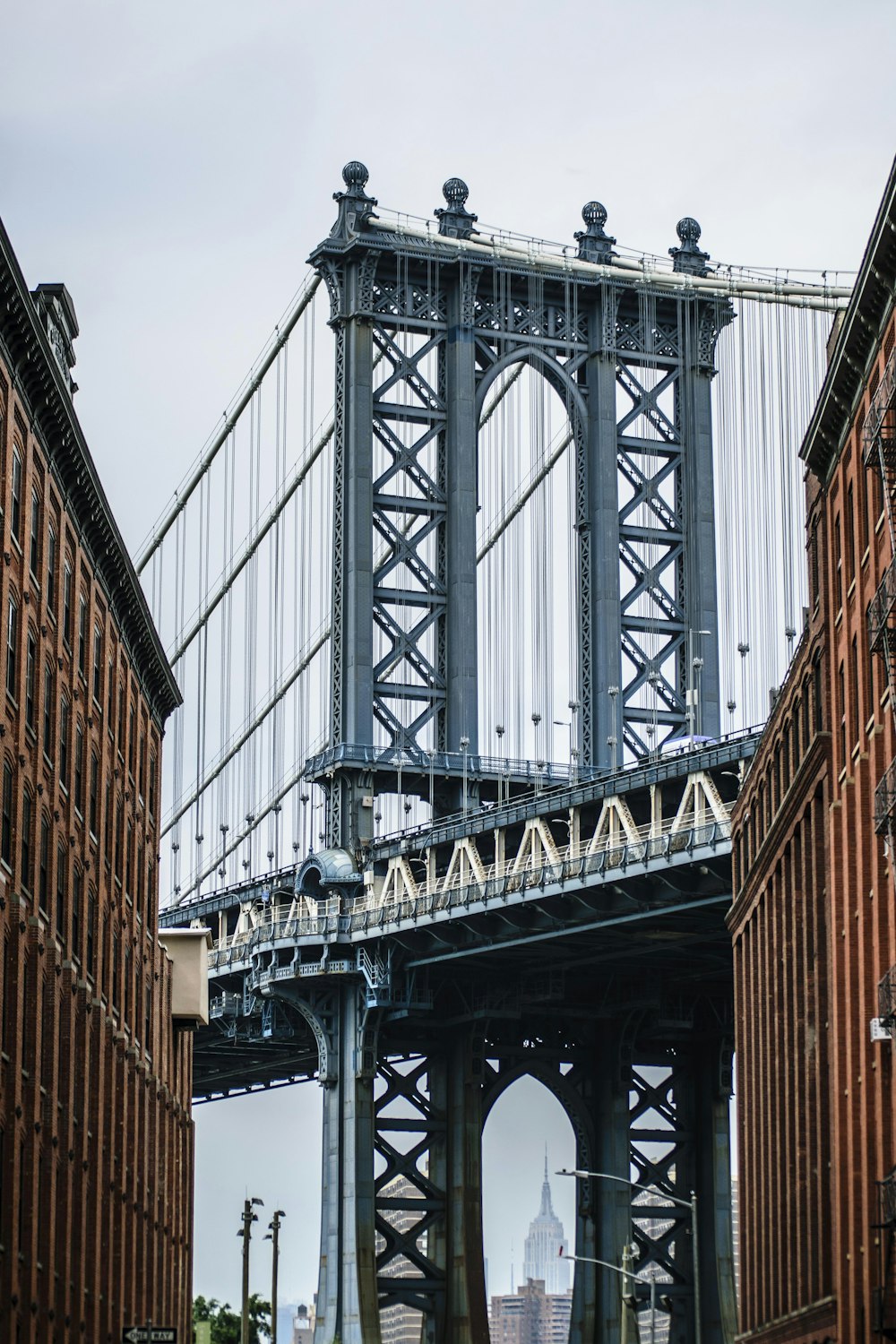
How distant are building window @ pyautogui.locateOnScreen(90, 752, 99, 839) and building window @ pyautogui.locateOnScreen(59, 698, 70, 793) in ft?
17.0

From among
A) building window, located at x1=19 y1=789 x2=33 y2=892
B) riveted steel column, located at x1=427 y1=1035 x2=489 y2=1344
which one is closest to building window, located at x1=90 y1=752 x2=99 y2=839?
building window, located at x1=19 y1=789 x2=33 y2=892

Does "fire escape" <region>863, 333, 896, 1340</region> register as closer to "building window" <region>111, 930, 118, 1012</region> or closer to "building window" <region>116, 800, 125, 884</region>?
"building window" <region>111, 930, 118, 1012</region>

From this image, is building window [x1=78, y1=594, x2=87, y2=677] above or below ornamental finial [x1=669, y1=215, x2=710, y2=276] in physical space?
below

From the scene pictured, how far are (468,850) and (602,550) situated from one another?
698 inches

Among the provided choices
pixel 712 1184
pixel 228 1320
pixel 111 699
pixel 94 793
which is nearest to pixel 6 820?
pixel 94 793

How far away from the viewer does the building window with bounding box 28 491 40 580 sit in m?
59.7

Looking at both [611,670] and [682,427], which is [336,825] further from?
[682,427]

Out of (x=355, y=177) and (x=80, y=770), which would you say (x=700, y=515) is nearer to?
(x=355, y=177)

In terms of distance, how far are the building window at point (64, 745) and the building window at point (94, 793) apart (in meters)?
5.19

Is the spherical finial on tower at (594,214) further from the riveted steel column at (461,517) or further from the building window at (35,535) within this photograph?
the building window at (35,535)

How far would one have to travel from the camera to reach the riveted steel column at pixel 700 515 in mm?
115562

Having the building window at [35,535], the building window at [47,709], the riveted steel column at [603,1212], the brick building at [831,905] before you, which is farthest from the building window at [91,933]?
the riveted steel column at [603,1212]

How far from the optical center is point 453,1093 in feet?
386

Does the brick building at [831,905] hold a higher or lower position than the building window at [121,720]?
lower
